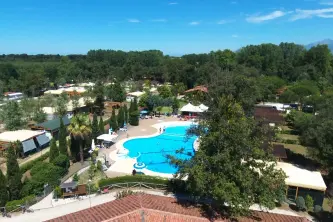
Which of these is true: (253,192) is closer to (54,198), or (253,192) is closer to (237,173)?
(237,173)

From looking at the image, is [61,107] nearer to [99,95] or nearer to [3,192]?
[99,95]

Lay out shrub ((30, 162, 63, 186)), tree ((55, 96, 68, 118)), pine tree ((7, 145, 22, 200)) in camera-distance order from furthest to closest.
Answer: tree ((55, 96, 68, 118)), shrub ((30, 162, 63, 186)), pine tree ((7, 145, 22, 200))

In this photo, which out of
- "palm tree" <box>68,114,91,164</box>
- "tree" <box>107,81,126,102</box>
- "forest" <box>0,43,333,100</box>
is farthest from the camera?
"forest" <box>0,43,333,100</box>

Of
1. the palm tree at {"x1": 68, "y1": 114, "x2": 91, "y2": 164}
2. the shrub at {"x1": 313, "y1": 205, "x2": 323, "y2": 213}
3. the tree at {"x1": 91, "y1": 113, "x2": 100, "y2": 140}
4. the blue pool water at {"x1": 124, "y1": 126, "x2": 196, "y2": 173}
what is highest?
the palm tree at {"x1": 68, "y1": 114, "x2": 91, "y2": 164}

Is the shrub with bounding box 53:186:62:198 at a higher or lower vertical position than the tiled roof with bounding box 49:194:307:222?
lower

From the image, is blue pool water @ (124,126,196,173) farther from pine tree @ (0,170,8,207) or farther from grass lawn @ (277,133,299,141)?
pine tree @ (0,170,8,207)

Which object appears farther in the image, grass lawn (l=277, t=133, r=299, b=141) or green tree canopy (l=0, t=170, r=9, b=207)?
grass lawn (l=277, t=133, r=299, b=141)

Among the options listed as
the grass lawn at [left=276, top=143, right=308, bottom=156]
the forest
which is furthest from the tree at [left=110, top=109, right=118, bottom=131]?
the forest
